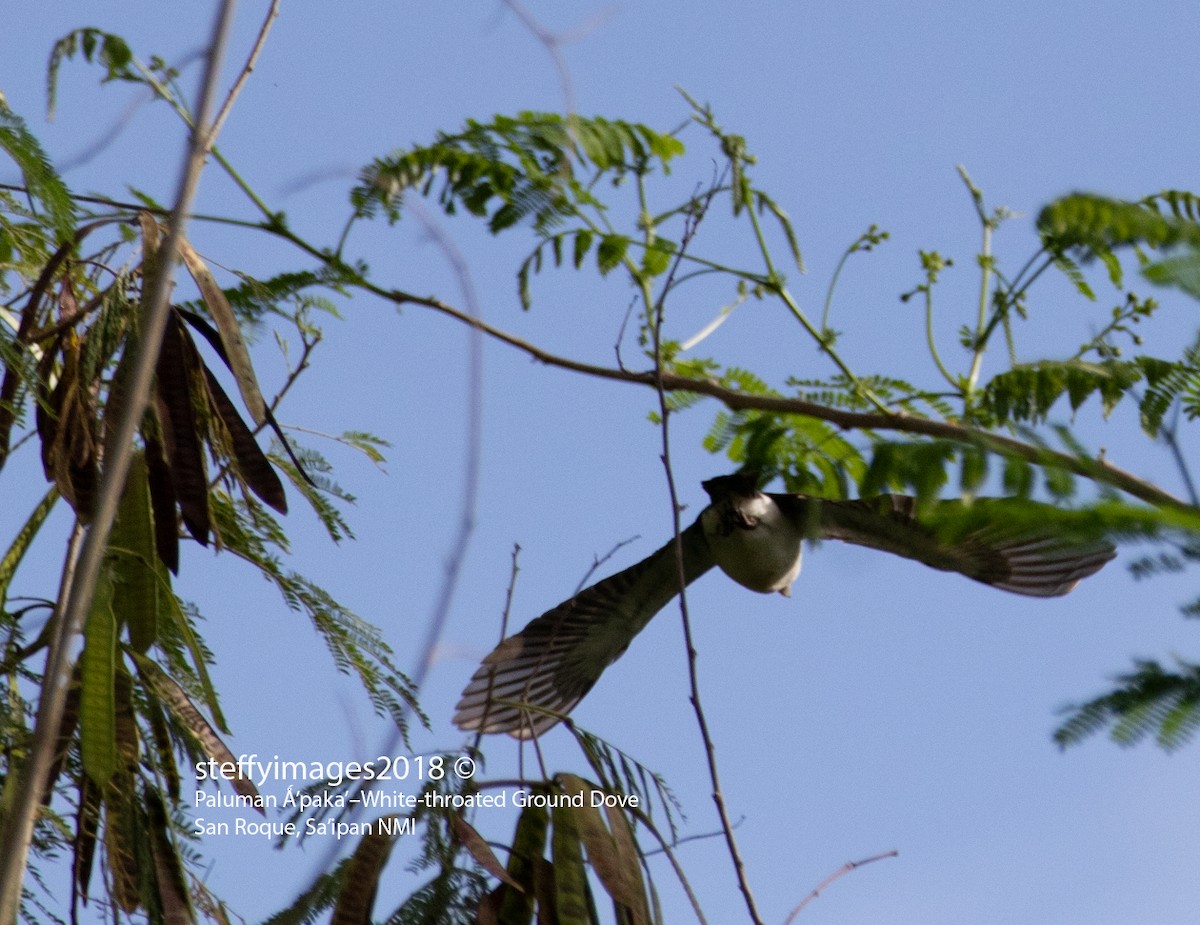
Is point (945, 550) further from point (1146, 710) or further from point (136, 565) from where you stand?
point (1146, 710)

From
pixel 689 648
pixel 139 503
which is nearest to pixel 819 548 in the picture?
pixel 689 648

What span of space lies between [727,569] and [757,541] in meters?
0.24

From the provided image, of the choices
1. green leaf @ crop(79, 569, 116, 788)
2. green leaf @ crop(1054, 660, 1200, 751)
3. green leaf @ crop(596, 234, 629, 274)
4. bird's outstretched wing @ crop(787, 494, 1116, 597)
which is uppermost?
bird's outstretched wing @ crop(787, 494, 1116, 597)

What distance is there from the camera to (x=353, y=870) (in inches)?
112

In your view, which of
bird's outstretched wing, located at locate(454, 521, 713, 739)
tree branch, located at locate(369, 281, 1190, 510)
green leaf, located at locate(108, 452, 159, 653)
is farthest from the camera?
bird's outstretched wing, located at locate(454, 521, 713, 739)

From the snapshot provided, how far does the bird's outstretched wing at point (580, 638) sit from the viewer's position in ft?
17.1

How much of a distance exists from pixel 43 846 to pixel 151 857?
0.30 metres

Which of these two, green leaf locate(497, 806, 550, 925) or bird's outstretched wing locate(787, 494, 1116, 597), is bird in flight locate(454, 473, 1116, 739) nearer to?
bird's outstretched wing locate(787, 494, 1116, 597)

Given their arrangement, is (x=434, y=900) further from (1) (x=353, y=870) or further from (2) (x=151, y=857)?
(2) (x=151, y=857)

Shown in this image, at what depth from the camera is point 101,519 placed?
1454 millimetres

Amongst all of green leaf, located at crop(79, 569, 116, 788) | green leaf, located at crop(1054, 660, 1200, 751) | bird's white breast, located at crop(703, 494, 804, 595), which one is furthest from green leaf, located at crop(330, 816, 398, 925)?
bird's white breast, located at crop(703, 494, 804, 595)

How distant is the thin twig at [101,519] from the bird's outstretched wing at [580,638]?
3533 millimetres

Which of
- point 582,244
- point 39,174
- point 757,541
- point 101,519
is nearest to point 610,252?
point 582,244

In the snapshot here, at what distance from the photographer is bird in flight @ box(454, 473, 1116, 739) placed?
4.69m
